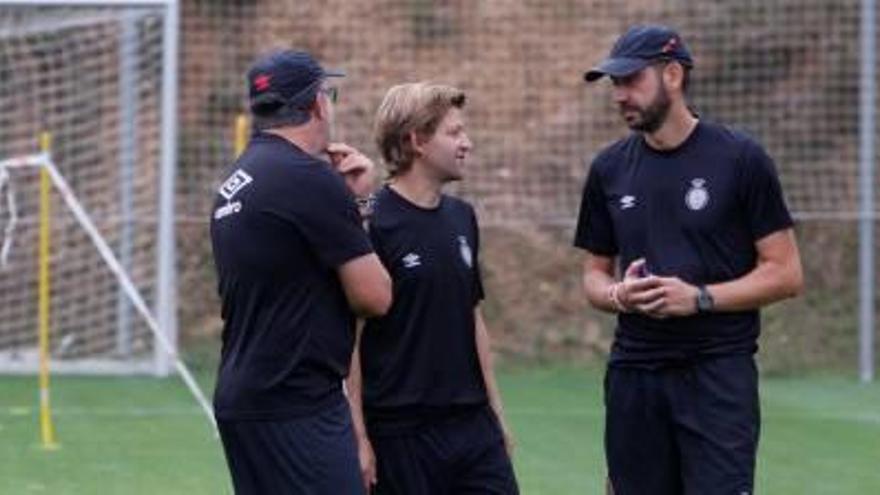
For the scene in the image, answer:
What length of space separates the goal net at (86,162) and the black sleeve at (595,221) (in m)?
8.20

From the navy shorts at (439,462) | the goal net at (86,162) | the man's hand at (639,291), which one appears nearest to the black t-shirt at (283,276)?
the navy shorts at (439,462)

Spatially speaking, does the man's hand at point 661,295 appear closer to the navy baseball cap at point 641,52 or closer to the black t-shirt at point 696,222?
the black t-shirt at point 696,222

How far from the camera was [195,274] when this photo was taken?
16.6 m

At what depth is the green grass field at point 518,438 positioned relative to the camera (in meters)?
10.1

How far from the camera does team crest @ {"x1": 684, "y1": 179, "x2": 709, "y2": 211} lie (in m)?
6.56

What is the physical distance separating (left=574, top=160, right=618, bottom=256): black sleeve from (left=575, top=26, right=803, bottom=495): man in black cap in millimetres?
100

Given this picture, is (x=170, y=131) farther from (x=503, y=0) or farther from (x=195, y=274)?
(x=503, y=0)

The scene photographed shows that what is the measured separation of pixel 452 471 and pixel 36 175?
Answer: 32.1 feet

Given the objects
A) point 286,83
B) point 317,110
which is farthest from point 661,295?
point 286,83

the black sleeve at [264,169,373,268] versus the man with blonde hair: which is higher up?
the black sleeve at [264,169,373,268]

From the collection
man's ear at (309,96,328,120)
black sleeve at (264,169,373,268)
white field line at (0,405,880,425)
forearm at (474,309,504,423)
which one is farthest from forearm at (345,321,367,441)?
white field line at (0,405,880,425)

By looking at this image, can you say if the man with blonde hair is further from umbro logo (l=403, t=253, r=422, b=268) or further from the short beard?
the short beard

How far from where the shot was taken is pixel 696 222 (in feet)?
21.5

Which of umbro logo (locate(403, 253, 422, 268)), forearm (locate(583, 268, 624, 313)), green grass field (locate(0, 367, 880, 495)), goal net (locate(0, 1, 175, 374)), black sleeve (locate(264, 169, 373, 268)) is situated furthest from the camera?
goal net (locate(0, 1, 175, 374))
